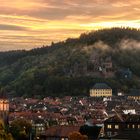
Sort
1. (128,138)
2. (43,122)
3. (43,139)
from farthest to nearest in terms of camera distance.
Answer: (43,122) < (43,139) < (128,138)

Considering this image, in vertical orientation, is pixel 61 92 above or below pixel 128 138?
below

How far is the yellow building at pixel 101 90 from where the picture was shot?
146625mm

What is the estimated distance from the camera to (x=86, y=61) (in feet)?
579

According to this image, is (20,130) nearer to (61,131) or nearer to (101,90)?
(61,131)

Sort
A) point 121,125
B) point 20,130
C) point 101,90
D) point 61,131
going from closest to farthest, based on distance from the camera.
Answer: point 20,130
point 61,131
point 121,125
point 101,90

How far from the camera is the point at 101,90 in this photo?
147625 millimetres

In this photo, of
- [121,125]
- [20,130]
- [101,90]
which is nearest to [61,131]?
[20,130]

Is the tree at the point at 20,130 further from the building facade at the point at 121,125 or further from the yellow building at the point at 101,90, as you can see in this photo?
the yellow building at the point at 101,90

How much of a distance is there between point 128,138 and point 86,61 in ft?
416

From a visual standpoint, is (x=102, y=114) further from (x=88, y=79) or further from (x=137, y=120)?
(x=88, y=79)

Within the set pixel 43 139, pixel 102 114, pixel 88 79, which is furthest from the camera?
pixel 88 79

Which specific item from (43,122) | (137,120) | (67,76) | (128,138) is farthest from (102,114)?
(67,76)

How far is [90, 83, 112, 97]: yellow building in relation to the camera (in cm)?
14662

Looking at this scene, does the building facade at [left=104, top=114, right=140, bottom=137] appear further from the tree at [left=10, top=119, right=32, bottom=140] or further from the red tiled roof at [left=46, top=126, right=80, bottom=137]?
the tree at [left=10, top=119, right=32, bottom=140]
